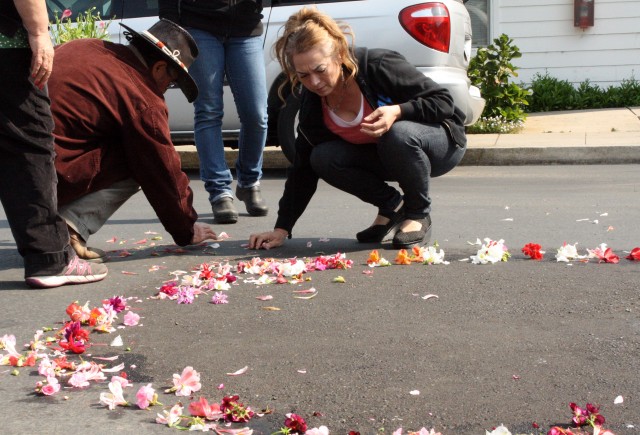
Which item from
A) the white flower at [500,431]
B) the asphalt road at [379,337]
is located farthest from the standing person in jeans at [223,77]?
the white flower at [500,431]

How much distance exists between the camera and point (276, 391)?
3.15 metres

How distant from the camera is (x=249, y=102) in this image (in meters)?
6.38

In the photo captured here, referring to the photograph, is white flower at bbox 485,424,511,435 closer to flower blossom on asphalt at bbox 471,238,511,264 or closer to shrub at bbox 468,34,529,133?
flower blossom on asphalt at bbox 471,238,511,264

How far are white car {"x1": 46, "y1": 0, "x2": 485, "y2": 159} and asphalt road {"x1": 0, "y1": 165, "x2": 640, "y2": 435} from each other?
2692 mm

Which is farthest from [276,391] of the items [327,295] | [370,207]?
[370,207]

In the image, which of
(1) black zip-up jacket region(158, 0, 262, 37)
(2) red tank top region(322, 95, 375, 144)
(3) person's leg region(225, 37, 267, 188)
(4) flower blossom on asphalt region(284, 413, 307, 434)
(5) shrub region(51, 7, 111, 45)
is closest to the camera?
(4) flower blossom on asphalt region(284, 413, 307, 434)

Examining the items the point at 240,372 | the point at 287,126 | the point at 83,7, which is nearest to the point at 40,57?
the point at 240,372

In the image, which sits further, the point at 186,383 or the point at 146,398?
the point at 186,383

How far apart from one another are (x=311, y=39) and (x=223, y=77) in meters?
1.67

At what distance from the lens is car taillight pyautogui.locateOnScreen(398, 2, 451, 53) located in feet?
27.1

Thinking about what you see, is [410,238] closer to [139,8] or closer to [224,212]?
[224,212]

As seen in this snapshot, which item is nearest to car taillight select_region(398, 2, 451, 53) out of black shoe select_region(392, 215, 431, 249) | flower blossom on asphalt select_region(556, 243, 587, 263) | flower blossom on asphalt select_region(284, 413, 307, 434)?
black shoe select_region(392, 215, 431, 249)

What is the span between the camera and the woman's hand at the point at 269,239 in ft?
17.6

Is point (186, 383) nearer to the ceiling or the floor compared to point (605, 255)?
nearer to the ceiling
